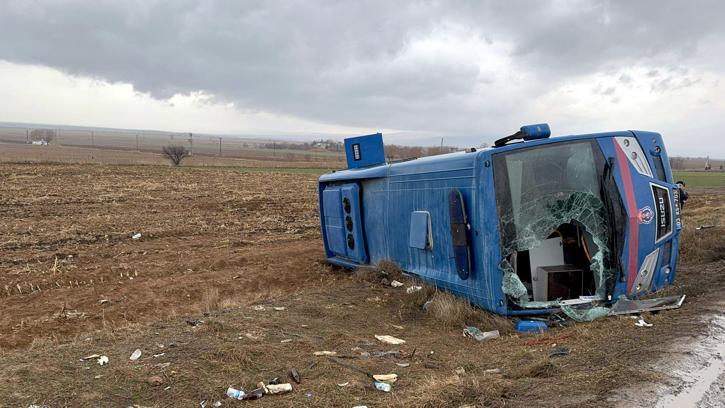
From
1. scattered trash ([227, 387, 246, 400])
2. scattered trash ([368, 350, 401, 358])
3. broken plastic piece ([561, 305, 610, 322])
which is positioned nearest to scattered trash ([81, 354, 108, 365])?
scattered trash ([227, 387, 246, 400])

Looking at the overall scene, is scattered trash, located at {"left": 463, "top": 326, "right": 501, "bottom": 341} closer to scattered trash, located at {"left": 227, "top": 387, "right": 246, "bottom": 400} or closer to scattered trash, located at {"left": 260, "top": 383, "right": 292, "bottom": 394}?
scattered trash, located at {"left": 260, "top": 383, "right": 292, "bottom": 394}

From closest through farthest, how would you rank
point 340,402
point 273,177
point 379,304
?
1. point 340,402
2. point 379,304
3. point 273,177

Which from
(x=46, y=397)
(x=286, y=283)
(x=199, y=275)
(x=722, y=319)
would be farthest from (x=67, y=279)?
(x=722, y=319)

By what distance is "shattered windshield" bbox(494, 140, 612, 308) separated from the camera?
621cm

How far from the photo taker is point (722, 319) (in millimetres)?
5484

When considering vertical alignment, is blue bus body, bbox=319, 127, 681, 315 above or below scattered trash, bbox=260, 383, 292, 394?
above

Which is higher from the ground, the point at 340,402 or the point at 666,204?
the point at 666,204

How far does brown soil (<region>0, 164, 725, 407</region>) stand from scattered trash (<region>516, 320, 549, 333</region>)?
148 mm

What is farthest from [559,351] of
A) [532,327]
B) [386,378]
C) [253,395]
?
[253,395]

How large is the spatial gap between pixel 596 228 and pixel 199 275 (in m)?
6.73

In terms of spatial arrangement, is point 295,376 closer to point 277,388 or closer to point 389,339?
point 277,388

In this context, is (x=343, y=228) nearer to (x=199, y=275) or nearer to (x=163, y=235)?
(x=199, y=275)

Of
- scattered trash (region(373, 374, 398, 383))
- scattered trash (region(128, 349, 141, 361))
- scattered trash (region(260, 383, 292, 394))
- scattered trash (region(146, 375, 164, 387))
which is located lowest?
scattered trash (region(373, 374, 398, 383))

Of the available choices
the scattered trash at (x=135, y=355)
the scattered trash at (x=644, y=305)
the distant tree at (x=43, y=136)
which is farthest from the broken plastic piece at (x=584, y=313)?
the distant tree at (x=43, y=136)
